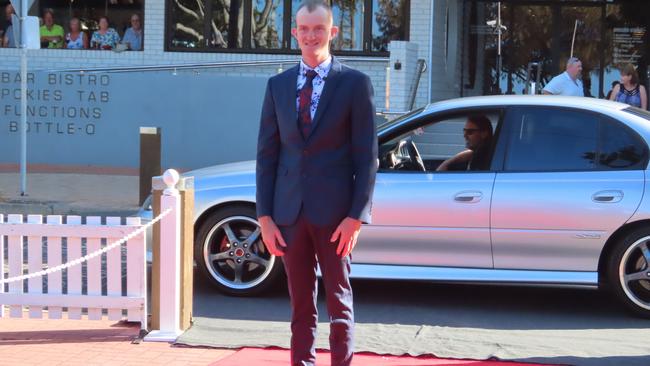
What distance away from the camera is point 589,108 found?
774 centimetres

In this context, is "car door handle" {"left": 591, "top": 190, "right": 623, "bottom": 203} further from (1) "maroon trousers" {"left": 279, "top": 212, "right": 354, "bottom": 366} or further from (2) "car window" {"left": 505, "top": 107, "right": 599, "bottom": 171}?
(1) "maroon trousers" {"left": 279, "top": 212, "right": 354, "bottom": 366}

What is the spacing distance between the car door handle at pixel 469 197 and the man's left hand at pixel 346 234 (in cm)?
293

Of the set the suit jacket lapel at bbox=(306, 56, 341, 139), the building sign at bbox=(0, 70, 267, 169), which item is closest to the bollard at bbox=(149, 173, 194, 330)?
the suit jacket lapel at bbox=(306, 56, 341, 139)

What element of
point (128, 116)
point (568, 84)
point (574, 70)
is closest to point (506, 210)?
point (568, 84)

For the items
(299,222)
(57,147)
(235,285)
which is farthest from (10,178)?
(299,222)

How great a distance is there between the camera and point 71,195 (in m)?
14.1

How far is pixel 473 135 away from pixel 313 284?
3314mm

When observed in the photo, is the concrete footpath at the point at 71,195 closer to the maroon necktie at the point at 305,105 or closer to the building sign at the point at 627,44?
the maroon necktie at the point at 305,105

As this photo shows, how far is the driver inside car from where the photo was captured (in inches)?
306

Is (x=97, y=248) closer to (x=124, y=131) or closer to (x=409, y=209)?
(x=409, y=209)

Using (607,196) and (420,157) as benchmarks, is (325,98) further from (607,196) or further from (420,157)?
(420,157)

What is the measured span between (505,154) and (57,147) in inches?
444

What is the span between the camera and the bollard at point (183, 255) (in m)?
6.61

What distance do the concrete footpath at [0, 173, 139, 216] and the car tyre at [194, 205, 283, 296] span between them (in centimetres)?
508
